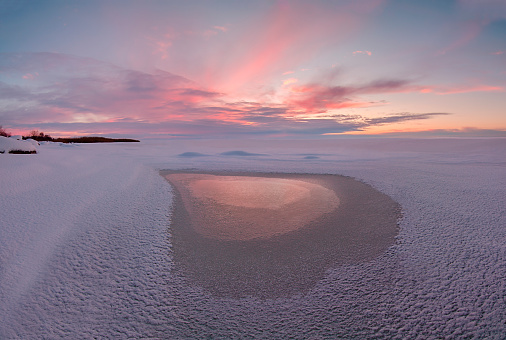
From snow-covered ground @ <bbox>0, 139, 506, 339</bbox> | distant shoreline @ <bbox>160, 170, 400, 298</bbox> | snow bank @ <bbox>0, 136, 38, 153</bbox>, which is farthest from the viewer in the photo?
snow bank @ <bbox>0, 136, 38, 153</bbox>

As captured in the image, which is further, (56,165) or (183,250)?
(56,165)

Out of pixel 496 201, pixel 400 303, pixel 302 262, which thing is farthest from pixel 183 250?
pixel 496 201

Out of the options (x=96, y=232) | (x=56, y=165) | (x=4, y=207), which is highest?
(x=56, y=165)

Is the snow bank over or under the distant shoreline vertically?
over

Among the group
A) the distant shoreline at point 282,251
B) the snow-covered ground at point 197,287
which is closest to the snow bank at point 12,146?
the snow-covered ground at point 197,287

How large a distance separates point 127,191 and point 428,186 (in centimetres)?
691

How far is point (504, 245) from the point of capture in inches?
124

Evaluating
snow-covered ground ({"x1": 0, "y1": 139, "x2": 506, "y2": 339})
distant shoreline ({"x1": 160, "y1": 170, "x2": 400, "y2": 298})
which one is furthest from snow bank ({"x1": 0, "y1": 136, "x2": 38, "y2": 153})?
distant shoreline ({"x1": 160, "y1": 170, "x2": 400, "y2": 298})

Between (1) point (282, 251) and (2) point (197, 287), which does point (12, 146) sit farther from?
(1) point (282, 251)

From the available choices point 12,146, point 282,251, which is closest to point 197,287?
point 282,251

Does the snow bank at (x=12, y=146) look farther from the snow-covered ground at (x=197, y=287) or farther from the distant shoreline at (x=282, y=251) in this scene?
the distant shoreline at (x=282, y=251)

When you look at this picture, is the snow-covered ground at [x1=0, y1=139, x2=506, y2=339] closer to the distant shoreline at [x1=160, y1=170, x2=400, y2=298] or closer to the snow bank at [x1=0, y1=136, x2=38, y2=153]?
the distant shoreline at [x1=160, y1=170, x2=400, y2=298]

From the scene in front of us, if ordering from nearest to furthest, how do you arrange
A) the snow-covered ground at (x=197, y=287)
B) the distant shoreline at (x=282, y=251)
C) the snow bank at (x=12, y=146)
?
the snow-covered ground at (x=197, y=287) < the distant shoreline at (x=282, y=251) < the snow bank at (x=12, y=146)

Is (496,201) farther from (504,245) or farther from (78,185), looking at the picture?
(78,185)
